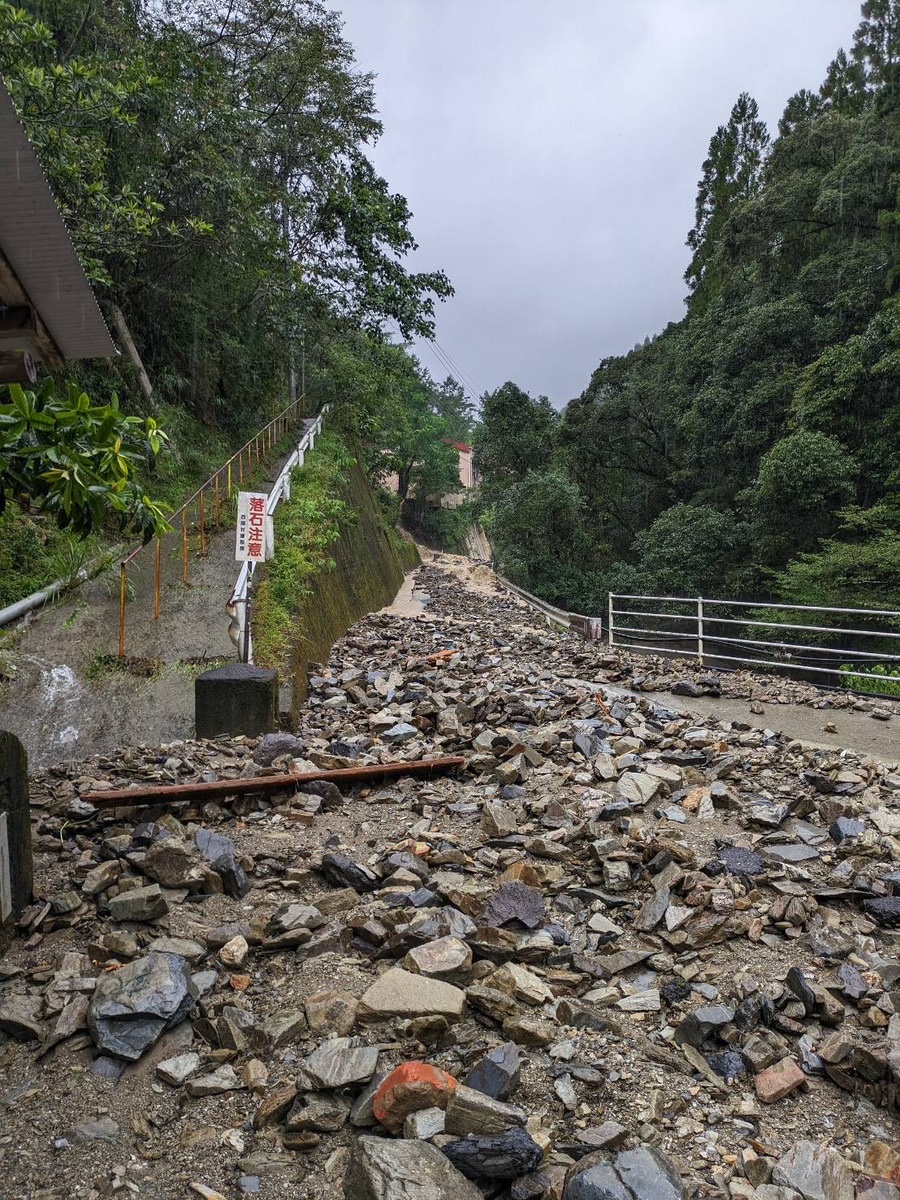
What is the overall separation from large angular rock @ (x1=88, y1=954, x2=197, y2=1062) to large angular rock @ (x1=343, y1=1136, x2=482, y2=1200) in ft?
3.23

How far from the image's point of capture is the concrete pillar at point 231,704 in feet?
Result: 19.7

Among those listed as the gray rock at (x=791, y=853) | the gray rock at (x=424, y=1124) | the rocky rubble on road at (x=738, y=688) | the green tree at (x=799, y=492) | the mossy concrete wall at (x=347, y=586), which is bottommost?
the gray rock at (x=424, y=1124)

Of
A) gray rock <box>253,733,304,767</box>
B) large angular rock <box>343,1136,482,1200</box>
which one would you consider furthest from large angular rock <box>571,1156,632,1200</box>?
gray rock <box>253,733,304,767</box>

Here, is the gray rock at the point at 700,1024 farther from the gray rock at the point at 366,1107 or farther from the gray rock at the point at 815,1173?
the gray rock at the point at 366,1107

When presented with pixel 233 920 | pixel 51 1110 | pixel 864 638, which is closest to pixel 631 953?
pixel 233 920

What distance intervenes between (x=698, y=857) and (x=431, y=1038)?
1.99 metres

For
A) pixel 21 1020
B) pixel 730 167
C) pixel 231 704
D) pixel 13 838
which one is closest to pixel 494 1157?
pixel 21 1020

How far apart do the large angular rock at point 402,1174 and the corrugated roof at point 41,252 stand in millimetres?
3615

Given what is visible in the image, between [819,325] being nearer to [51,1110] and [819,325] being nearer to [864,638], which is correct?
[864,638]

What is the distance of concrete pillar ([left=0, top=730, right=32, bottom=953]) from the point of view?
306cm

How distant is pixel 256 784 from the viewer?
458 centimetres

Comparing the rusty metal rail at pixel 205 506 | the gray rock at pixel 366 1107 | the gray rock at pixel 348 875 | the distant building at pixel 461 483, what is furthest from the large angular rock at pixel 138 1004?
the distant building at pixel 461 483

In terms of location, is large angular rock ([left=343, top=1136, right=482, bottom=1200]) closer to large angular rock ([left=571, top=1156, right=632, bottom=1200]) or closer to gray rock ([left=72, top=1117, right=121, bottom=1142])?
large angular rock ([left=571, top=1156, right=632, bottom=1200])

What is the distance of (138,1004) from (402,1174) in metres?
1.26
